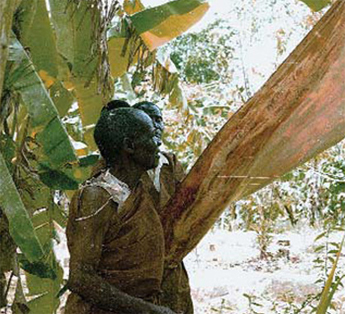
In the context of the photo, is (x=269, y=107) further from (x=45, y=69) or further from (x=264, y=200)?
(x=264, y=200)

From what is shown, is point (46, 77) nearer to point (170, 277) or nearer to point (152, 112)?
point (152, 112)

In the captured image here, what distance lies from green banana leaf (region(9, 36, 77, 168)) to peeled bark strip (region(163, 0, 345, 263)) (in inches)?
9.4

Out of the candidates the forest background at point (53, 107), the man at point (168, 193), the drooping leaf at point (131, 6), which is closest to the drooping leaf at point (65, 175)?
the forest background at point (53, 107)

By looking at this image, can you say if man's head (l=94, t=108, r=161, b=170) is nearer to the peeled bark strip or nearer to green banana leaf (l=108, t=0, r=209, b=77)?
the peeled bark strip

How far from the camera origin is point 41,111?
1.25 meters

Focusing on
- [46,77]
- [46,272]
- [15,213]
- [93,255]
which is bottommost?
[46,272]

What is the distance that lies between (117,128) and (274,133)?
29 cm

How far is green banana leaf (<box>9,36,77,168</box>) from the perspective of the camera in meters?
1.25

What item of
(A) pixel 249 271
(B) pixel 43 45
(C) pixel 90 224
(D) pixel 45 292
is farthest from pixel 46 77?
(A) pixel 249 271

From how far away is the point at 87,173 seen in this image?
1.72 metres

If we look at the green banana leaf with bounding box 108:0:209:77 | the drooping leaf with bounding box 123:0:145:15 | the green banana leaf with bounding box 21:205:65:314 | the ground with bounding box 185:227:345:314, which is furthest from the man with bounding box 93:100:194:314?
the ground with bounding box 185:227:345:314

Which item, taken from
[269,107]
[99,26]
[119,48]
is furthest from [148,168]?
[119,48]

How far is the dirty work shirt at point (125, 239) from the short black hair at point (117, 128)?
A: 2.2 inches

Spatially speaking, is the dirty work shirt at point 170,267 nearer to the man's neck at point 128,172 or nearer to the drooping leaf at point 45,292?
the man's neck at point 128,172
